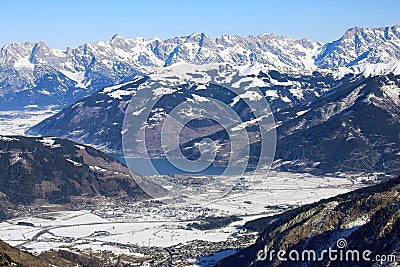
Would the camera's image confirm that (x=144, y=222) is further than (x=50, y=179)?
No

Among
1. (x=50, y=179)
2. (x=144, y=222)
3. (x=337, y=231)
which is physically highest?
(x=50, y=179)

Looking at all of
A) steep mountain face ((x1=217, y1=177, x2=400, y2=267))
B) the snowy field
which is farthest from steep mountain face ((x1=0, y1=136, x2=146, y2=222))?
steep mountain face ((x1=217, y1=177, x2=400, y2=267))

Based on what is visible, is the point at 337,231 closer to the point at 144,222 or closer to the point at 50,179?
the point at 144,222

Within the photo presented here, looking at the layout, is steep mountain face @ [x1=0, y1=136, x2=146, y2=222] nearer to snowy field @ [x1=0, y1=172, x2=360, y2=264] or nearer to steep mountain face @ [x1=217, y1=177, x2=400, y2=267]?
snowy field @ [x1=0, y1=172, x2=360, y2=264]

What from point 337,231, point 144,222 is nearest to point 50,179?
point 144,222

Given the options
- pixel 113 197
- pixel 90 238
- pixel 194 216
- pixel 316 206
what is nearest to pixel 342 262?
pixel 316 206

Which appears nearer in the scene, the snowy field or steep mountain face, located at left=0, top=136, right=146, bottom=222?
the snowy field

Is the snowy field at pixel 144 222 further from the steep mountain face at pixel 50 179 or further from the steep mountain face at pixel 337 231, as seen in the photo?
the steep mountain face at pixel 337 231

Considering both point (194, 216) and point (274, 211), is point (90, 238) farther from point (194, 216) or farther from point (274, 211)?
point (274, 211)
